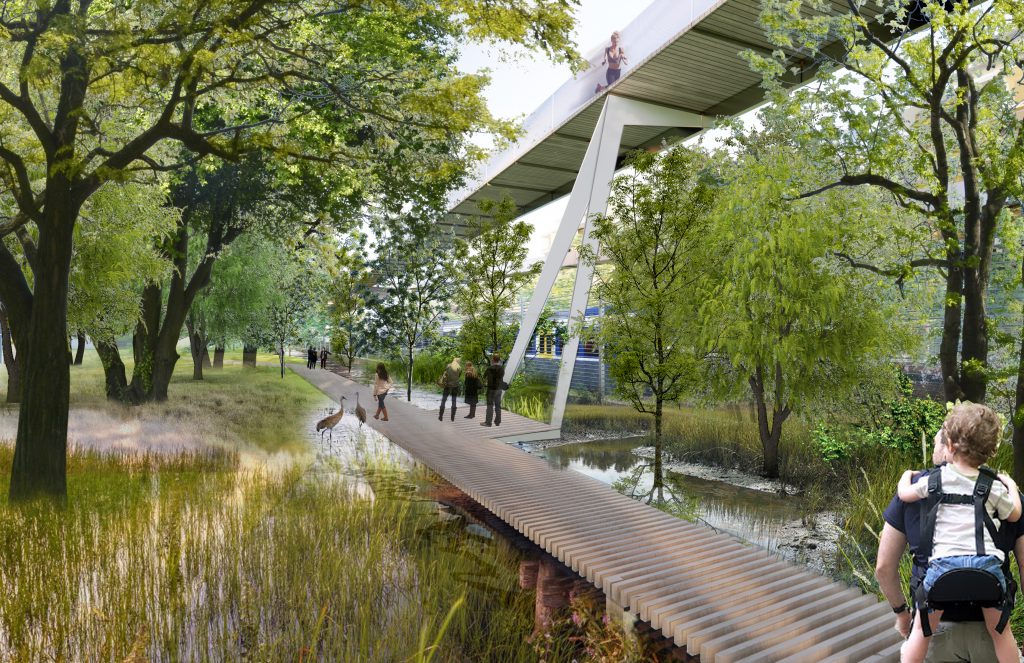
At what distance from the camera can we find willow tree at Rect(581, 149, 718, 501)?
7586mm

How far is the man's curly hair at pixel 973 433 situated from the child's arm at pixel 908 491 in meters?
0.17

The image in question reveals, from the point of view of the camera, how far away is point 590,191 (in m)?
11.4

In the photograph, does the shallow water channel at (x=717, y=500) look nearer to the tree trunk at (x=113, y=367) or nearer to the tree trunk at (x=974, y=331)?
the tree trunk at (x=974, y=331)

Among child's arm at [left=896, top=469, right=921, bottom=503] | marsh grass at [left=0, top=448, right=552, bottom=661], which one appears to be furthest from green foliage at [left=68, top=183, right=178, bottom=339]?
child's arm at [left=896, top=469, right=921, bottom=503]

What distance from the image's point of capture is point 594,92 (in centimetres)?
1073

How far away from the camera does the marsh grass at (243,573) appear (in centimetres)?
376

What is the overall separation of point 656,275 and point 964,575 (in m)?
6.27

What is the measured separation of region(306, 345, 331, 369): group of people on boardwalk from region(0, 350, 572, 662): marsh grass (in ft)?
35.4

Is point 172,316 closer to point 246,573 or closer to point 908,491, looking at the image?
point 246,573

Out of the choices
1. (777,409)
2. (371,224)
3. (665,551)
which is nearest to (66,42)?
(371,224)

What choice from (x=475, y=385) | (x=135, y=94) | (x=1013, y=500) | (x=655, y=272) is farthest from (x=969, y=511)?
(x=475, y=385)

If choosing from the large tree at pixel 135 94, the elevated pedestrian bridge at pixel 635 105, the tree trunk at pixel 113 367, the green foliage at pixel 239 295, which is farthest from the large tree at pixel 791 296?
the green foliage at pixel 239 295

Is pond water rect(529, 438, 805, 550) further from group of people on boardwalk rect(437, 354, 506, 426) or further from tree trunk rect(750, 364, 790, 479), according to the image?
group of people on boardwalk rect(437, 354, 506, 426)

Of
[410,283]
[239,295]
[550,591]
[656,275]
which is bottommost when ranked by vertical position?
[550,591]
